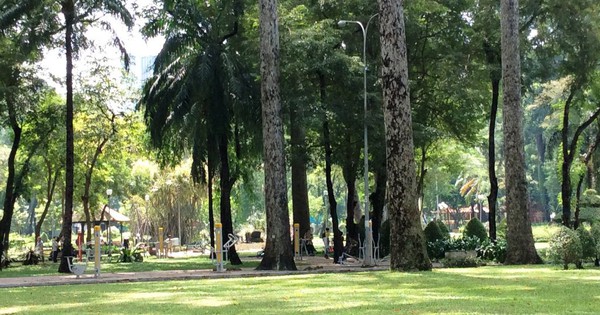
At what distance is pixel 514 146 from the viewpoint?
24562 millimetres

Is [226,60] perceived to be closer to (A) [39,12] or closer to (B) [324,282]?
(A) [39,12]

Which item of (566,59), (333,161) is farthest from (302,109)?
(566,59)

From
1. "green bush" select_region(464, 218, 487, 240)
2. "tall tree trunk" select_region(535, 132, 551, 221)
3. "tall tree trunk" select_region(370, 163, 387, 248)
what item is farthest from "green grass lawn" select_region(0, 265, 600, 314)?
"tall tree trunk" select_region(535, 132, 551, 221)

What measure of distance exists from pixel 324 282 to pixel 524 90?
21.5 meters

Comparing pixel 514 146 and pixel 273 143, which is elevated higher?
pixel 273 143

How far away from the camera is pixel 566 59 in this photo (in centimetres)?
3609

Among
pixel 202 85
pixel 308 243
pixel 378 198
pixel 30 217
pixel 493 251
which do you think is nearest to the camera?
pixel 493 251

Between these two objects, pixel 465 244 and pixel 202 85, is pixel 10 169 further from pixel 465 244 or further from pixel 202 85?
pixel 465 244

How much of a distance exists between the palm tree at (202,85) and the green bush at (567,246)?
48.0ft

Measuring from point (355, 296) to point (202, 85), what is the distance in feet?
60.1

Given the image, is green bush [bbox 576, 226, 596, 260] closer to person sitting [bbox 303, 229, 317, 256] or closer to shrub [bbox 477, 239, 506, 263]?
shrub [bbox 477, 239, 506, 263]

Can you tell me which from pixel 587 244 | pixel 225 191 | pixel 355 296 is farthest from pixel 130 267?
pixel 355 296

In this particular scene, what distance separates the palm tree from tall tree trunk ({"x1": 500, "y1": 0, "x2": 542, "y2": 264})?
1114 centimetres

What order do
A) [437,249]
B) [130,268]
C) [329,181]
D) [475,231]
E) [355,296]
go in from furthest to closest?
1. [329,181]
2. [475,231]
3. [130,268]
4. [437,249]
5. [355,296]
